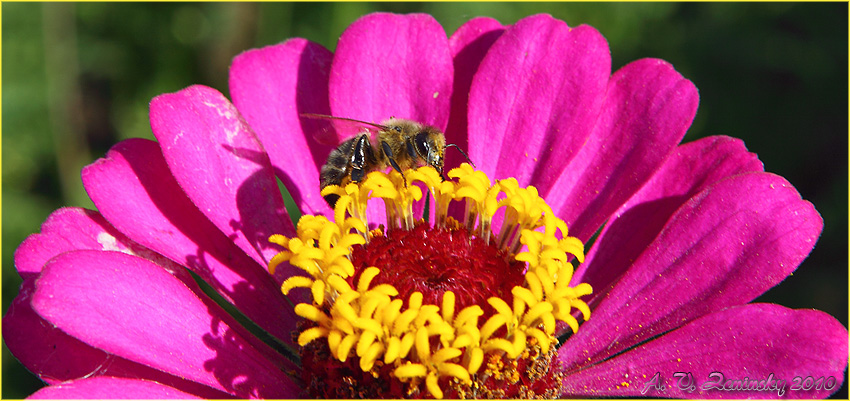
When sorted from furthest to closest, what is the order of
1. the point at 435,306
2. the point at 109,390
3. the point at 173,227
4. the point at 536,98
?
the point at 536,98 → the point at 173,227 → the point at 435,306 → the point at 109,390

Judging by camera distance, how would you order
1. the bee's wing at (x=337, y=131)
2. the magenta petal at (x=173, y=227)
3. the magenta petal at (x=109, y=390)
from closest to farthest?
1. the magenta petal at (x=109, y=390)
2. the magenta petal at (x=173, y=227)
3. the bee's wing at (x=337, y=131)

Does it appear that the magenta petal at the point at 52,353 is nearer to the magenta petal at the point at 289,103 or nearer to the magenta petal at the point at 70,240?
Answer: the magenta petal at the point at 70,240

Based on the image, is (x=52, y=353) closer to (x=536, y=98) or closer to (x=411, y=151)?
(x=411, y=151)

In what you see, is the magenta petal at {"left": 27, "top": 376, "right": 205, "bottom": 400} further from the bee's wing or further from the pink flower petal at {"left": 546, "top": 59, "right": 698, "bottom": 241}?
the pink flower petal at {"left": 546, "top": 59, "right": 698, "bottom": 241}

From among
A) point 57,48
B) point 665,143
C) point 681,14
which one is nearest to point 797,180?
point 681,14

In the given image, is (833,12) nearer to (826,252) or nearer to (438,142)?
(826,252)

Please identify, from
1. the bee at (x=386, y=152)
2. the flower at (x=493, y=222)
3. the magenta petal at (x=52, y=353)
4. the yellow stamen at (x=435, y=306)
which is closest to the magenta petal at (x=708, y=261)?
the flower at (x=493, y=222)

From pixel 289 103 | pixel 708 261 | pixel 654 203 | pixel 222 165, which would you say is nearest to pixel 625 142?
pixel 654 203
